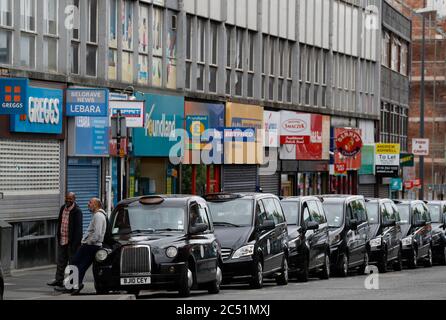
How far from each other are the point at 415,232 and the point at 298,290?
1578 centimetres

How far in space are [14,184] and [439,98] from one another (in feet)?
224

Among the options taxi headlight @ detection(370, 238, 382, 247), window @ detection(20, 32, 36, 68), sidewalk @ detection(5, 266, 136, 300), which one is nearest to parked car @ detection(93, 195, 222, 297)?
sidewalk @ detection(5, 266, 136, 300)

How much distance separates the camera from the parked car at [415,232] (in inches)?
1628

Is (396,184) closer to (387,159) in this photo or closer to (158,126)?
(387,159)

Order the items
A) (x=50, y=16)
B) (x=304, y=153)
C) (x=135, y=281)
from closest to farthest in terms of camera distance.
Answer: (x=135, y=281) → (x=50, y=16) → (x=304, y=153)

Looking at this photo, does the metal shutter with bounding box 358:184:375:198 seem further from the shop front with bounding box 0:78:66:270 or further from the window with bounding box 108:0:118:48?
the shop front with bounding box 0:78:66:270

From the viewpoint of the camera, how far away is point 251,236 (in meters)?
27.5

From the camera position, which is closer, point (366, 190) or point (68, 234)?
point (68, 234)

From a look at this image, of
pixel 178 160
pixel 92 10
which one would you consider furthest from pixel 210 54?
pixel 92 10

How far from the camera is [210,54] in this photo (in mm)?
48781

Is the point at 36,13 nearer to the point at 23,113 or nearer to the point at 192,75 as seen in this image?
the point at 23,113

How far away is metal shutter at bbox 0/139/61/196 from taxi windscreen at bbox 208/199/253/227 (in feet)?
23.6

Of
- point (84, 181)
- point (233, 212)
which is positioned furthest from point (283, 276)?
point (84, 181)

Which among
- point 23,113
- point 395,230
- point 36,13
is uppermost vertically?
point 36,13
